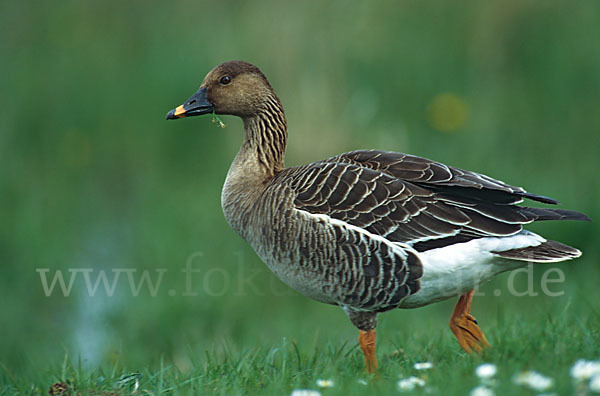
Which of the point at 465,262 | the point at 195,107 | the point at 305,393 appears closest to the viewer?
the point at 305,393

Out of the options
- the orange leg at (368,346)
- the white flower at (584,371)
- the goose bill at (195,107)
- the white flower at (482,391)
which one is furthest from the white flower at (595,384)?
the goose bill at (195,107)

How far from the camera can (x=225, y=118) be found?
924 cm

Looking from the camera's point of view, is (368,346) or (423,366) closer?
(423,366)

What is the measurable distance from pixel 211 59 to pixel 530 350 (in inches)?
260

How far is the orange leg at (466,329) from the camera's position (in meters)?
4.52

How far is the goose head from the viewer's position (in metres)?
5.48

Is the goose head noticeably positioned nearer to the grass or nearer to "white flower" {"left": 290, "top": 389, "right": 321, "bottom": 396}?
the grass

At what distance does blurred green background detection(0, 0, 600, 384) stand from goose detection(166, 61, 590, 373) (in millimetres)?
2779

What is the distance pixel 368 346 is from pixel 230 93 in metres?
2.20

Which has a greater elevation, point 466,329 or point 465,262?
point 465,262

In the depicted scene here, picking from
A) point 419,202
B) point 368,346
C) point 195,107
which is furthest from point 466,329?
point 195,107

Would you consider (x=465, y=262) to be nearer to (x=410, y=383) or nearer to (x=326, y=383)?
(x=410, y=383)

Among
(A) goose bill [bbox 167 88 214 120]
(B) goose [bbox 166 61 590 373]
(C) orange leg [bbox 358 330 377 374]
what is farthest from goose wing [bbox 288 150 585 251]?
(A) goose bill [bbox 167 88 214 120]

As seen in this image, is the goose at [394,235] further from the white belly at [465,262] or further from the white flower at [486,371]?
the white flower at [486,371]
